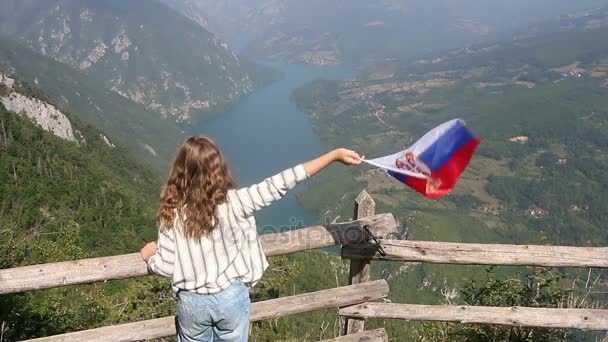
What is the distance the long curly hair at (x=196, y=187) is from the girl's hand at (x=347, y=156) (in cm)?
75

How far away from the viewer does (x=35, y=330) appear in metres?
5.51

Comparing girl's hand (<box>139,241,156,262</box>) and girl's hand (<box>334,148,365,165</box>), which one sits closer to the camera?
girl's hand (<box>334,148,365,165</box>)

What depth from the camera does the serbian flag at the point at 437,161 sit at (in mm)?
3344

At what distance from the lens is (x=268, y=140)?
13188 cm


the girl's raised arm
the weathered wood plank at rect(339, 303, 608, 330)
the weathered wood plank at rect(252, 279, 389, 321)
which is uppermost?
the girl's raised arm

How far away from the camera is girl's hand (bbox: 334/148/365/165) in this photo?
3236 mm

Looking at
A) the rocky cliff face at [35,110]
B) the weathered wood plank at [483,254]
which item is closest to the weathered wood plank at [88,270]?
the weathered wood plank at [483,254]

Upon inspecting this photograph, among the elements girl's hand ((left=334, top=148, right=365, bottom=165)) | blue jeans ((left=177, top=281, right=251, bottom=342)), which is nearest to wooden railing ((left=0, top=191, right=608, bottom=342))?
blue jeans ((left=177, top=281, right=251, bottom=342))

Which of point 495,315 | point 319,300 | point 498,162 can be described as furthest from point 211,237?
point 498,162

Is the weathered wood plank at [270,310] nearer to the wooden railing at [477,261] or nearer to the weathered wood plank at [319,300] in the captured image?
the weathered wood plank at [319,300]

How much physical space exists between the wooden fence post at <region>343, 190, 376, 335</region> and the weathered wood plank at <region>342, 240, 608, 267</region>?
0.18 meters

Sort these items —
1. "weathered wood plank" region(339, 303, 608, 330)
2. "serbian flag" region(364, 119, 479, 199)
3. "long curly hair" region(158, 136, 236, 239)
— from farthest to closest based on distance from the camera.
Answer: "weathered wood plank" region(339, 303, 608, 330) → "serbian flag" region(364, 119, 479, 199) → "long curly hair" region(158, 136, 236, 239)

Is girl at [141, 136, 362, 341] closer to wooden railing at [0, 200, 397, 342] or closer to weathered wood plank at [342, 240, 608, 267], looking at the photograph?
wooden railing at [0, 200, 397, 342]

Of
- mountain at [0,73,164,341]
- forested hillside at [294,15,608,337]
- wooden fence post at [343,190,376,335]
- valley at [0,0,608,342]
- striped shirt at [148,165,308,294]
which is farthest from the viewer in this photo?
forested hillside at [294,15,608,337]
